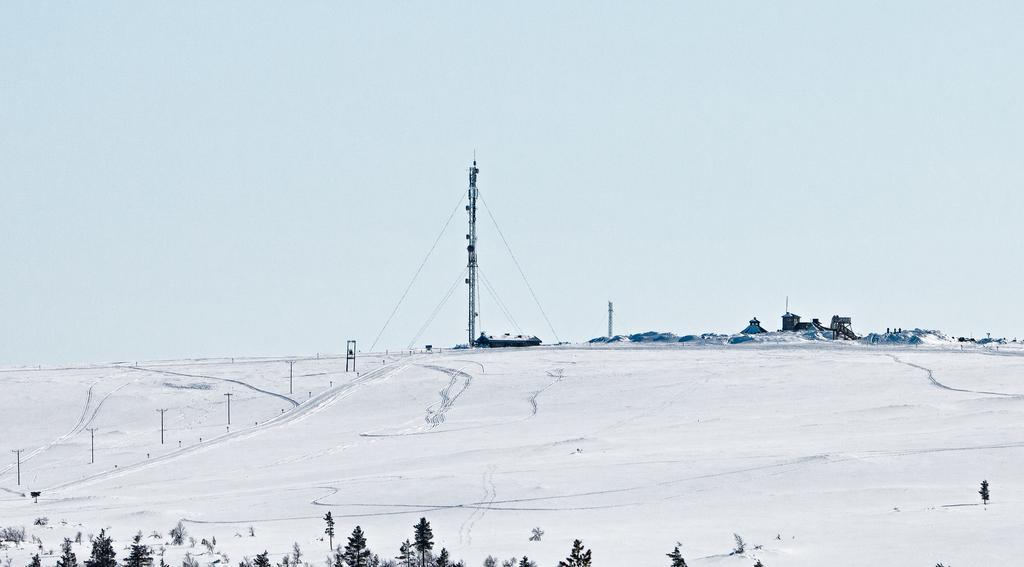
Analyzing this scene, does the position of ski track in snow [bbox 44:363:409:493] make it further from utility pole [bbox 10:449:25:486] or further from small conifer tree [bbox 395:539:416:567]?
small conifer tree [bbox 395:539:416:567]

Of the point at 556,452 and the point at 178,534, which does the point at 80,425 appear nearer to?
the point at 556,452

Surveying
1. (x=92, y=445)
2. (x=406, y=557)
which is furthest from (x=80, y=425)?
(x=406, y=557)

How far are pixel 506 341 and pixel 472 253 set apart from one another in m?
7.69

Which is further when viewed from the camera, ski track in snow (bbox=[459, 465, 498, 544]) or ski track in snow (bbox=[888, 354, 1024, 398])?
ski track in snow (bbox=[888, 354, 1024, 398])

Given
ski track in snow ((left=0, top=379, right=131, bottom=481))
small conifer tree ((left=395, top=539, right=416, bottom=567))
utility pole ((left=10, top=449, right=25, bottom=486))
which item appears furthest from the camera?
ski track in snow ((left=0, top=379, right=131, bottom=481))

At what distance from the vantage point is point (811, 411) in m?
65.8

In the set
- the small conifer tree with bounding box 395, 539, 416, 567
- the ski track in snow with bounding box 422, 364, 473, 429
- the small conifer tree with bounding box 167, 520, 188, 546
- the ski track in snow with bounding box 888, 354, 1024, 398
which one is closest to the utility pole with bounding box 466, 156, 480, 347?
the ski track in snow with bounding box 422, 364, 473, 429

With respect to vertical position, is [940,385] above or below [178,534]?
above

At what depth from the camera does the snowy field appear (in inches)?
1233

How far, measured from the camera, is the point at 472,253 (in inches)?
4387

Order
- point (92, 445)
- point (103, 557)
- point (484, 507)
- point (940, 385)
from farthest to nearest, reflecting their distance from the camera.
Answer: point (940, 385)
point (92, 445)
point (484, 507)
point (103, 557)

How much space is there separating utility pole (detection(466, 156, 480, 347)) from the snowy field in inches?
415

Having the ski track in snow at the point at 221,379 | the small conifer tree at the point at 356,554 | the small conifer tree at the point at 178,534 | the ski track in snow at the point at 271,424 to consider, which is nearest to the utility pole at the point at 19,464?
the ski track in snow at the point at 271,424

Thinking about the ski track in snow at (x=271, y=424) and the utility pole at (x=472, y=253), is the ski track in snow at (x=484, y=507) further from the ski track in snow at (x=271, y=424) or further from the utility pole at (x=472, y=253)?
the utility pole at (x=472, y=253)
